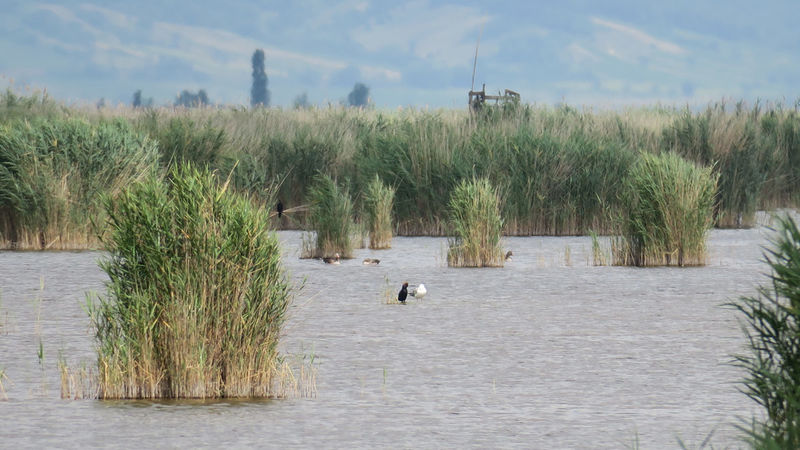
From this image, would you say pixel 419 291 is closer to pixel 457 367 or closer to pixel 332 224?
pixel 457 367

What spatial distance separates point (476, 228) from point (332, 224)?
2386 mm

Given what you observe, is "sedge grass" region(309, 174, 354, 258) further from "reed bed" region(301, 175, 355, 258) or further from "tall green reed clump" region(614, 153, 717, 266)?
"tall green reed clump" region(614, 153, 717, 266)

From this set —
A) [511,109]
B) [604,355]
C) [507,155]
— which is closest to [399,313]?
[604,355]

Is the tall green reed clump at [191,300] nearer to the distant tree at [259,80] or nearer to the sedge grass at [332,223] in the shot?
the sedge grass at [332,223]

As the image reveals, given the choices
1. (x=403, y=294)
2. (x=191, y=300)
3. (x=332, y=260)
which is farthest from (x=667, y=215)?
(x=191, y=300)

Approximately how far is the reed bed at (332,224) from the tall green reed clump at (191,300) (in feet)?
31.5

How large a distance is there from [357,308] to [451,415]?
5.26 m

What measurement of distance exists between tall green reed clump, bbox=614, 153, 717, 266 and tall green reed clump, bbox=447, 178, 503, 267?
1750mm

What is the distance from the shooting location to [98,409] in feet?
24.0

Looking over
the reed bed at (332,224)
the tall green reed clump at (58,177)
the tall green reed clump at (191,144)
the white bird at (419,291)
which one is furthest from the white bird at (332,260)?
the tall green reed clump at (191,144)

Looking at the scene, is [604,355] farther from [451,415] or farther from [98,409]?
[98,409]

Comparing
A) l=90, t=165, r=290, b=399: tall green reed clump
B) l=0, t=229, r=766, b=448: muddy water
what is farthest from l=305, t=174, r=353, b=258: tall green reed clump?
l=90, t=165, r=290, b=399: tall green reed clump

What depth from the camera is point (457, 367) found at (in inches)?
348

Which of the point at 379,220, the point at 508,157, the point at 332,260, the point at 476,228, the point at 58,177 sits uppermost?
the point at 508,157
